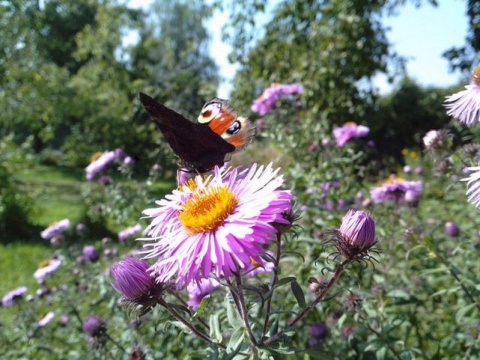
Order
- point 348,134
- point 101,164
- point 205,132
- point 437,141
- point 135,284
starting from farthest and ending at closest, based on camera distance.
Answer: point 101,164, point 348,134, point 437,141, point 205,132, point 135,284

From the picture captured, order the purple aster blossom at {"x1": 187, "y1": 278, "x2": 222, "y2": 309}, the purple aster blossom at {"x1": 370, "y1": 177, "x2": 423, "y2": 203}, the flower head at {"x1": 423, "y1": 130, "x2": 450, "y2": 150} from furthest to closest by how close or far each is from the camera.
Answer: the purple aster blossom at {"x1": 370, "y1": 177, "x2": 423, "y2": 203} < the flower head at {"x1": 423, "y1": 130, "x2": 450, "y2": 150} < the purple aster blossom at {"x1": 187, "y1": 278, "x2": 222, "y2": 309}

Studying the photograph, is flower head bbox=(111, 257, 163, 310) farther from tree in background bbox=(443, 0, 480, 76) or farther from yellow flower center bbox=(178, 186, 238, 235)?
tree in background bbox=(443, 0, 480, 76)

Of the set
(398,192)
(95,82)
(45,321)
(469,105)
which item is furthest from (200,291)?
(95,82)

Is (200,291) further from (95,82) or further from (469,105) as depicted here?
(95,82)

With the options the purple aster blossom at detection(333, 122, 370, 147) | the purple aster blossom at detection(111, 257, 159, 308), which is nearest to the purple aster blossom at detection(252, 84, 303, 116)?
the purple aster blossom at detection(333, 122, 370, 147)

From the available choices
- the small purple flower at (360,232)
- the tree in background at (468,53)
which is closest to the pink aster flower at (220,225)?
the small purple flower at (360,232)

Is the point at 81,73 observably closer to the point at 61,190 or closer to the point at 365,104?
the point at 61,190
